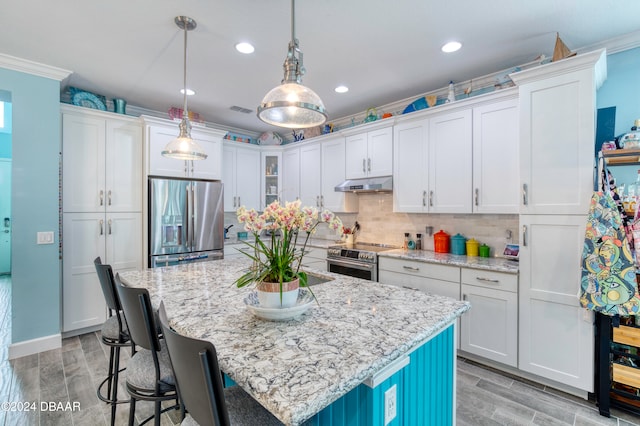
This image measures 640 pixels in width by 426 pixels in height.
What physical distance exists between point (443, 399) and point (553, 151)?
2017mm

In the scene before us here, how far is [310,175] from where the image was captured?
4680mm

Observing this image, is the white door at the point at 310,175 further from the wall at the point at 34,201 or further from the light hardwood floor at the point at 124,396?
the wall at the point at 34,201

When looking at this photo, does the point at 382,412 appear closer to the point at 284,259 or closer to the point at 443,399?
the point at 443,399

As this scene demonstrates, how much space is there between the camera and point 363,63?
2865 millimetres

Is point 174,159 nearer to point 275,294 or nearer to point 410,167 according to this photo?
point 410,167

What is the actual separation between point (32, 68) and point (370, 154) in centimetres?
361

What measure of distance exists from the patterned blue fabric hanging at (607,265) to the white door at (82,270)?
4557 millimetres

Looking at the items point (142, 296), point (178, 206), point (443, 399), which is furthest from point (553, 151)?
point (178, 206)

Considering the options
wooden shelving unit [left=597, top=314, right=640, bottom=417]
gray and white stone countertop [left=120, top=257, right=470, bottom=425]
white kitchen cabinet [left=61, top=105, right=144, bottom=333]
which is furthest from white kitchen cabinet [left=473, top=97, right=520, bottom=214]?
white kitchen cabinet [left=61, top=105, right=144, bottom=333]

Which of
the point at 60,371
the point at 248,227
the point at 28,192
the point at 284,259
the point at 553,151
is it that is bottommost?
the point at 60,371

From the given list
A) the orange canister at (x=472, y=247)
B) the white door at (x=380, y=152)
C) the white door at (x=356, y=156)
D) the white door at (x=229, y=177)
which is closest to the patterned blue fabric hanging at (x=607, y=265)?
the orange canister at (x=472, y=247)

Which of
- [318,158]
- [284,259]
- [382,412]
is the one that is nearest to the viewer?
[382,412]

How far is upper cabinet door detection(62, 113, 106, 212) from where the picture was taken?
327 cm

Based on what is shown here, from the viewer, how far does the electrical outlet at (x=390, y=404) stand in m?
1.08
